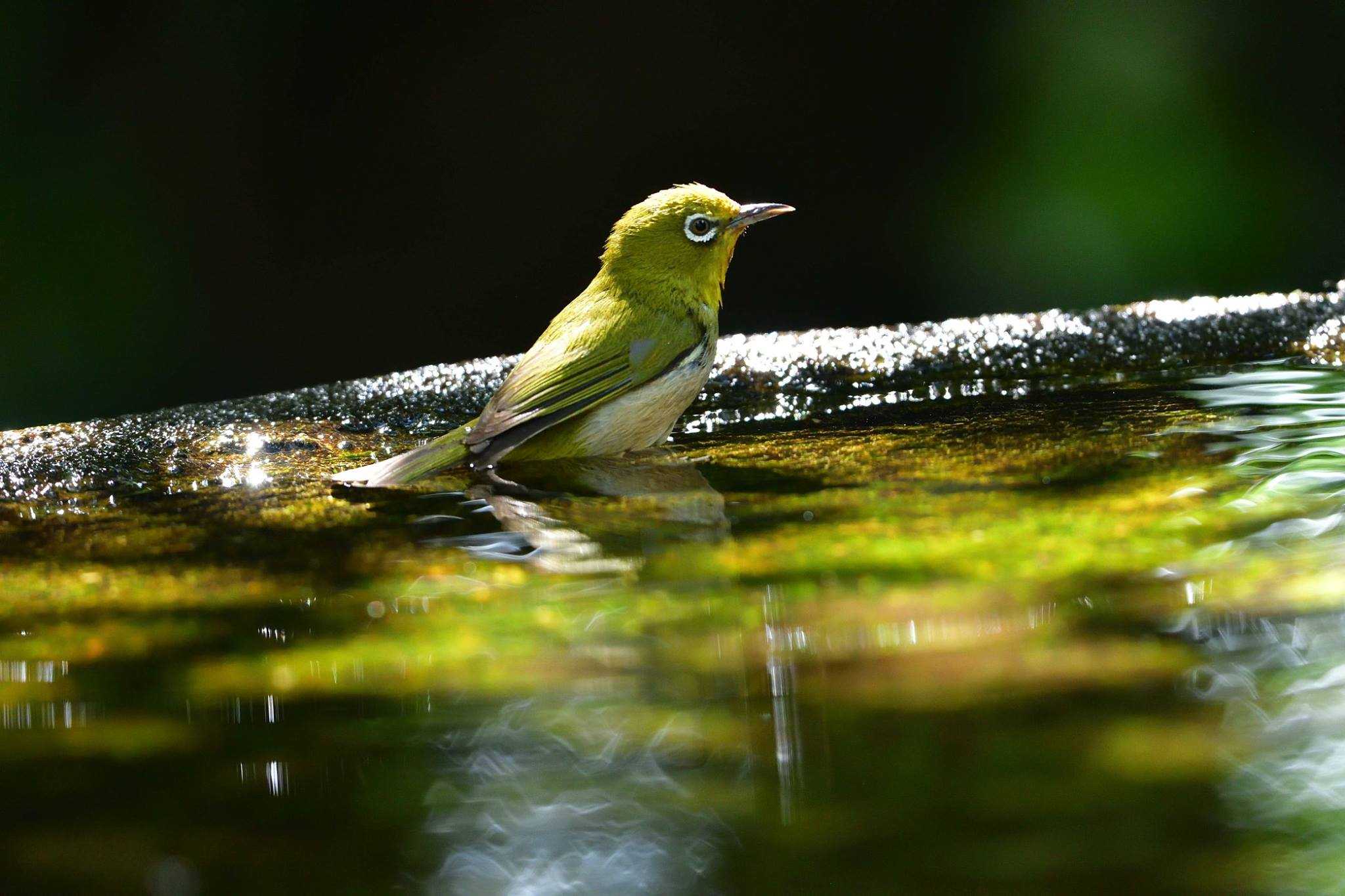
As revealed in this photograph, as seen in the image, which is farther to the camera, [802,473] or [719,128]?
[719,128]

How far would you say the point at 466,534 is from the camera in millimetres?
2443

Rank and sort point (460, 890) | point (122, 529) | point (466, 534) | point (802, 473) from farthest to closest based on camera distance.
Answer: point (802, 473) → point (122, 529) → point (466, 534) → point (460, 890)

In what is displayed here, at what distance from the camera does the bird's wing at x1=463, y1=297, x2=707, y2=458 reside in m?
3.25

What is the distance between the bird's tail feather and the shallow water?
124 mm

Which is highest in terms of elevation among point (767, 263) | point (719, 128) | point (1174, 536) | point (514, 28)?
point (514, 28)

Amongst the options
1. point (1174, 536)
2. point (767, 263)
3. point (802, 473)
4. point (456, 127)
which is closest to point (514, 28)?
point (456, 127)

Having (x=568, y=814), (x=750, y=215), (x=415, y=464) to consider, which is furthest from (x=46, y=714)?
(x=750, y=215)

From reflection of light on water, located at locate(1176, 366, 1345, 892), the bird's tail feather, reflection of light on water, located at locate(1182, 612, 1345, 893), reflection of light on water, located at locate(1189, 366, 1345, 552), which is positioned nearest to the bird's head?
the bird's tail feather

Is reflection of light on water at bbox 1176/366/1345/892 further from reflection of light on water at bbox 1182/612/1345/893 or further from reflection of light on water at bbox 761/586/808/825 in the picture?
reflection of light on water at bbox 761/586/808/825

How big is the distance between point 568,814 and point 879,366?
283 centimetres

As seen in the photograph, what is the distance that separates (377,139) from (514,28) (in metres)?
1.00

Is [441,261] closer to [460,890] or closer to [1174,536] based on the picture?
[1174,536]

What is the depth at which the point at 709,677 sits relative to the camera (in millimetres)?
1573

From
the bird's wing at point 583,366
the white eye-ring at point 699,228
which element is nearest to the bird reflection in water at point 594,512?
the bird's wing at point 583,366
